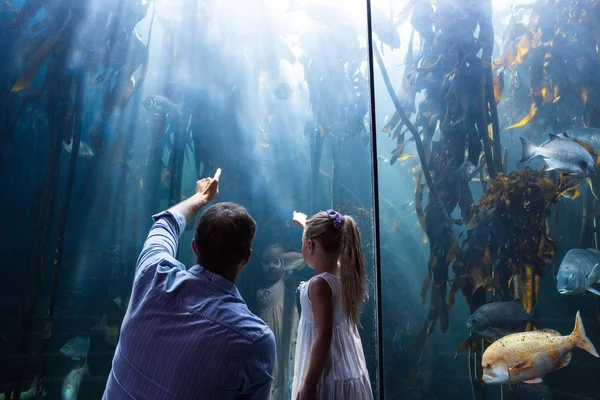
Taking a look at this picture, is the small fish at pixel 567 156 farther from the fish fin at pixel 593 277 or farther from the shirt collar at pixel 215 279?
the shirt collar at pixel 215 279

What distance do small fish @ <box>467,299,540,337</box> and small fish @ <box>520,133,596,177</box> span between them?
1103mm

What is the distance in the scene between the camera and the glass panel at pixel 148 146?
3.55m

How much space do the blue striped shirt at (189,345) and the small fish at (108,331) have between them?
3045 mm

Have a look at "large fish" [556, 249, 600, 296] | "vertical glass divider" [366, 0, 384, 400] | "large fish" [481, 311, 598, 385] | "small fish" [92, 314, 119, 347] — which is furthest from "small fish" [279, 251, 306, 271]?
"large fish" [556, 249, 600, 296]

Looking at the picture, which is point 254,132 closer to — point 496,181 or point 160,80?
point 160,80

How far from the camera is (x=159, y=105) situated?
414cm

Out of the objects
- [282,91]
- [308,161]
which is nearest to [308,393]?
[308,161]

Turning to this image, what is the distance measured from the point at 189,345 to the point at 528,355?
8.20 ft

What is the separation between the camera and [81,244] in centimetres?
377

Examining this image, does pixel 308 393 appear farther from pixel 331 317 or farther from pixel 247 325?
pixel 247 325

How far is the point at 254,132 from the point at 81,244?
2141 millimetres

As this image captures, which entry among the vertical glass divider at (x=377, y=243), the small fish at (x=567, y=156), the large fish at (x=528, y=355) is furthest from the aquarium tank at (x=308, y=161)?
Result: the vertical glass divider at (x=377, y=243)

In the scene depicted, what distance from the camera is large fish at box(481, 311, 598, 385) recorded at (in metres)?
2.55

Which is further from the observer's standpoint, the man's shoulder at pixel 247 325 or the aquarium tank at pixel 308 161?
the aquarium tank at pixel 308 161
